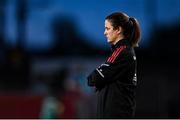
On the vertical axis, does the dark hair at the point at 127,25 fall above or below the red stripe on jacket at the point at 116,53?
above

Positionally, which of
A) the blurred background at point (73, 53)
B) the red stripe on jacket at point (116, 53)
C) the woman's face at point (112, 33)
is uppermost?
the blurred background at point (73, 53)

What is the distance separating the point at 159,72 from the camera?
939 centimetres

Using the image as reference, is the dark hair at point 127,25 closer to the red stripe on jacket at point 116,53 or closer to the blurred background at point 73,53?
the red stripe on jacket at point 116,53

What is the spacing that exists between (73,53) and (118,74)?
6018 mm

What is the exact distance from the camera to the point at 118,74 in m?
3.54

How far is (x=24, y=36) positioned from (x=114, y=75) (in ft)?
19.6

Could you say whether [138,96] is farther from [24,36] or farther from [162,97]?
[24,36]

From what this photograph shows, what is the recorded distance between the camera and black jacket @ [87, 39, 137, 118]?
11.5 feet

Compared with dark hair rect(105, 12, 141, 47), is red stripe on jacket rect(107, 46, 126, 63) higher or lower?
lower

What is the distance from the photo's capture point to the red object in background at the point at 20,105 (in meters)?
9.07

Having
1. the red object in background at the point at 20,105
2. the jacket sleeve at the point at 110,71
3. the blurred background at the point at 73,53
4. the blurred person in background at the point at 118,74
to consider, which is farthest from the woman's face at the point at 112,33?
the red object in background at the point at 20,105

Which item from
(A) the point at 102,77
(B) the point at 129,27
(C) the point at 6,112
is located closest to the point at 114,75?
(A) the point at 102,77

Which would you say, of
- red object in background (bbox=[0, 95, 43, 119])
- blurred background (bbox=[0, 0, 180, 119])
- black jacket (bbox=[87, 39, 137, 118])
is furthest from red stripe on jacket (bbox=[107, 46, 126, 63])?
red object in background (bbox=[0, 95, 43, 119])

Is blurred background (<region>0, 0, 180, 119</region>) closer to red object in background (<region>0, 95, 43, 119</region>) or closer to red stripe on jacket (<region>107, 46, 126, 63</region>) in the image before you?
red object in background (<region>0, 95, 43, 119</region>)
